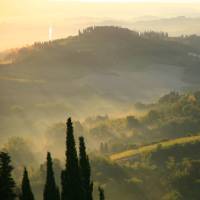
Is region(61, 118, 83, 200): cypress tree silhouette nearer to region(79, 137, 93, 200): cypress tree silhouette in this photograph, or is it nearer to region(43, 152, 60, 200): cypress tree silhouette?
region(43, 152, 60, 200): cypress tree silhouette

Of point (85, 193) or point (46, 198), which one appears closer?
point (46, 198)

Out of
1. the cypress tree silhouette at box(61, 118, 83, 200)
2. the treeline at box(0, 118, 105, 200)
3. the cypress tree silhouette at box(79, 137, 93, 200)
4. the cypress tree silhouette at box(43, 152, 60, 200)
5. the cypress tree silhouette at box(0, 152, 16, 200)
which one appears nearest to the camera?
the cypress tree silhouette at box(0, 152, 16, 200)

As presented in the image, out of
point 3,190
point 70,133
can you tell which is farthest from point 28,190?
point 70,133

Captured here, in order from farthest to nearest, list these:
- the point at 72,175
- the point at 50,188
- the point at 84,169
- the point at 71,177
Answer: the point at 84,169
the point at 71,177
the point at 72,175
the point at 50,188

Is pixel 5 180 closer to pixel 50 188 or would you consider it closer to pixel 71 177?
pixel 50 188

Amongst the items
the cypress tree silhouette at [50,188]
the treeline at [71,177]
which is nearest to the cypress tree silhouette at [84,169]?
the treeline at [71,177]

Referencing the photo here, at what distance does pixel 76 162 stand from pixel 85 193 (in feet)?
22.7

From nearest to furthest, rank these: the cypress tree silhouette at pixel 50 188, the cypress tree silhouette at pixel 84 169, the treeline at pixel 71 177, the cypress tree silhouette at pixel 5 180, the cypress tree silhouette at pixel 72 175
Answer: the cypress tree silhouette at pixel 5 180
the cypress tree silhouette at pixel 50 188
the treeline at pixel 71 177
the cypress tree silhouette at pixel 72 175
the cypress tree silhouette at pixel 84 169

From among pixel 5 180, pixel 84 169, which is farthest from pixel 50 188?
pixel 5 180

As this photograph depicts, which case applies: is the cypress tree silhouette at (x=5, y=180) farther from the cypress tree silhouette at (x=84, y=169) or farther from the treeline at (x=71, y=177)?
the cypress tree silhouette at (x=84, y=169)

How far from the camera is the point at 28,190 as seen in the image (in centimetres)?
7256

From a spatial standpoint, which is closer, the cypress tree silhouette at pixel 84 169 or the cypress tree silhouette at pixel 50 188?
the cypress tree silhouette at pixel 50 188

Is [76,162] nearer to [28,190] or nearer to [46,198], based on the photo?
[46,198]

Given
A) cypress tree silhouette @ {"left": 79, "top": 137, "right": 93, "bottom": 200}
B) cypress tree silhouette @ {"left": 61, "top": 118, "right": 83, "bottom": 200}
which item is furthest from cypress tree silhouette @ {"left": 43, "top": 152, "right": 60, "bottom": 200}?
cypress tree silhouette @ {"left": 79, "top": 137, "right": 93, "bottom": 200}
